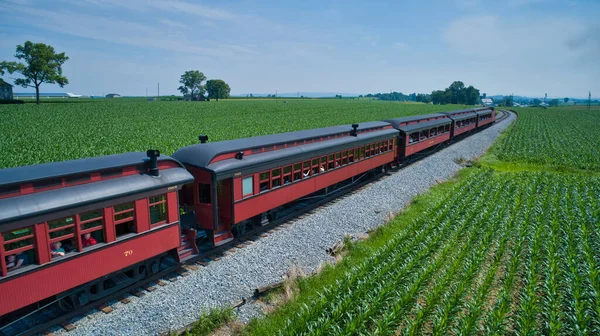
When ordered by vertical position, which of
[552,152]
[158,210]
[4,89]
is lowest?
[552,152]

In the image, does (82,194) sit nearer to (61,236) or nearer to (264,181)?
(61,236)

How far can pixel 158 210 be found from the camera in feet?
33.1

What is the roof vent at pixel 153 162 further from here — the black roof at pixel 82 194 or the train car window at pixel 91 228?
the train car window at pixel 91 228

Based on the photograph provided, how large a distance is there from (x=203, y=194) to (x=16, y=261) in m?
5.02

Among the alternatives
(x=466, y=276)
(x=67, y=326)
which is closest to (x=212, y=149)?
(x=67, y=326)

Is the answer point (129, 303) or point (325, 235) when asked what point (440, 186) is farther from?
point (129, 303)

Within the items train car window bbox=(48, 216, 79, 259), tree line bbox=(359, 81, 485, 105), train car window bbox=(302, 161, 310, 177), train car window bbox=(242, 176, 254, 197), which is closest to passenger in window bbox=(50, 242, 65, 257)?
train car window bbox=(48, 216, 79, 259)

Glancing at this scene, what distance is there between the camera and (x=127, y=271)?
32.7 feet

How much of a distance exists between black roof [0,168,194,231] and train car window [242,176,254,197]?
2.11 metres

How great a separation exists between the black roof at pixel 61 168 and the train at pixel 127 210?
24 mm

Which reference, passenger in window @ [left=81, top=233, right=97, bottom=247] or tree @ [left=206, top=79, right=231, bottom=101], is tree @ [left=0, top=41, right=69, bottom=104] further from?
passenger in window @ [left=81, top=233, right=97, bottom=247]

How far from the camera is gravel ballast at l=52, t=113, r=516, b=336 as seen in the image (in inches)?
333

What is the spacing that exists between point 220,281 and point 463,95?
6916 inches

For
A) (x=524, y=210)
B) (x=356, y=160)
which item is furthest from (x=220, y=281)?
(x=524, y=210)
